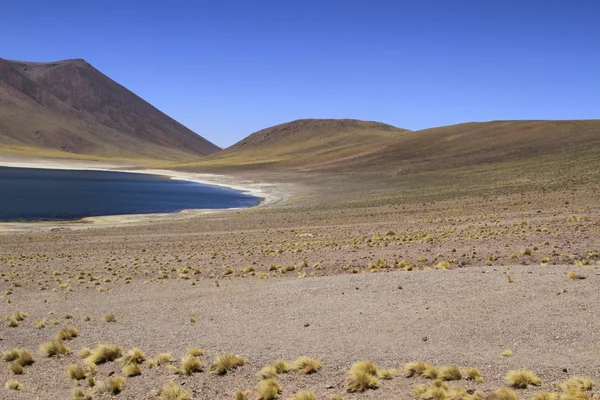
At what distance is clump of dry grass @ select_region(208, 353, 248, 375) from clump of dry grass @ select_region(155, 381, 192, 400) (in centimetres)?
83

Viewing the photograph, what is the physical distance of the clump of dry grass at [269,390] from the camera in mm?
7344

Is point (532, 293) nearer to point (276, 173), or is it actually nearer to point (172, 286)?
point (172, 286)

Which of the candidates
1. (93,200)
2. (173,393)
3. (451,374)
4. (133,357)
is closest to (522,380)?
(451,374)

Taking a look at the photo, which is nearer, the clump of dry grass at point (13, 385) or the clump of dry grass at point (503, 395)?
the clump of dry grass at point (503, 395)

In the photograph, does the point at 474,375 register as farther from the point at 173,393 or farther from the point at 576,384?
the point at 173,393

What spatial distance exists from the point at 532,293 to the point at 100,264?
15.9 meters

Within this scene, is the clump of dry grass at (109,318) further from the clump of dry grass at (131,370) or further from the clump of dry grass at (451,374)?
the clump of dry grass at (451,374)

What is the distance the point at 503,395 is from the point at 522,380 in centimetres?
65

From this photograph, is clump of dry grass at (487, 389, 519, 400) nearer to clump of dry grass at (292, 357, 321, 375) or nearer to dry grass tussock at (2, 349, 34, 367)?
clump of dry grass at (292, 357, 321, 375)

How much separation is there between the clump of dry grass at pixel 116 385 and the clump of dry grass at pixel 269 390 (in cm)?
208

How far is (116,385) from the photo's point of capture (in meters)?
8.09

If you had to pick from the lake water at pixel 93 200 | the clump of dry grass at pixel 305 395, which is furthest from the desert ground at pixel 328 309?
the lake water at pixel 93 200

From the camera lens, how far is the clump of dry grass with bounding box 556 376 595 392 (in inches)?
263

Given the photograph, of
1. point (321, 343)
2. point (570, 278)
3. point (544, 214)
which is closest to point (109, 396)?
point (321, 343)
